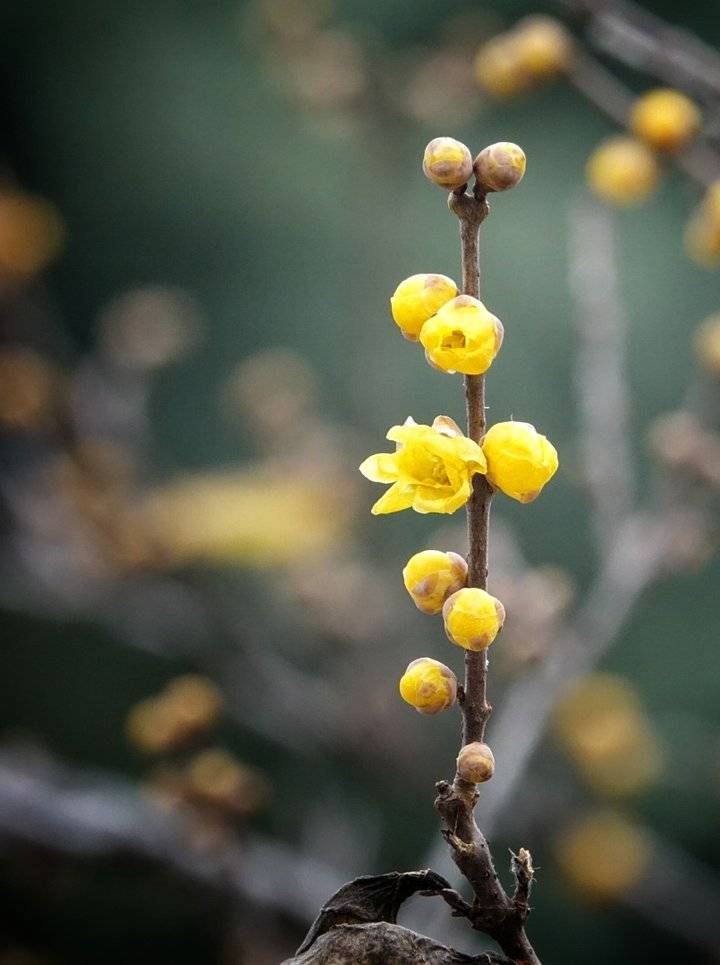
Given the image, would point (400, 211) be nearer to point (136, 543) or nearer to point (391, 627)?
point (391, 627)

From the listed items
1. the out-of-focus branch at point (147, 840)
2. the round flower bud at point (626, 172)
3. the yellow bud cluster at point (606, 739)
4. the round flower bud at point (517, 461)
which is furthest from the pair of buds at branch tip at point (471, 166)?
the yellow bud cluster at point (606, 739)

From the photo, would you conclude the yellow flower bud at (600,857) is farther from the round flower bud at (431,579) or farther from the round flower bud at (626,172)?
the round flower bud at (431,579)

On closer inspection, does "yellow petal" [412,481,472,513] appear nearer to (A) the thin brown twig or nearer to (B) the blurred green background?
(A) the thin brown twig

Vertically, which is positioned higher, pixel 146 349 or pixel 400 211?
pixel 400 211

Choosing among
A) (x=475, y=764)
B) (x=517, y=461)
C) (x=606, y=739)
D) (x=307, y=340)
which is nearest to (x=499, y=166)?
(x=517, y=461)

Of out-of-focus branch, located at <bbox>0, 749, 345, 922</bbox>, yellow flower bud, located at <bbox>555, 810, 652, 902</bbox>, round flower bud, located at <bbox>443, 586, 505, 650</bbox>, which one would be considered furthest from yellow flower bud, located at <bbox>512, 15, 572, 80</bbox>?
yellow flower bud, located at <bbox>555, 810, 652, 902</bbox>

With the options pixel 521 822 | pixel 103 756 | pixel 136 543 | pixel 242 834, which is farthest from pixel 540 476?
pixel 103 756

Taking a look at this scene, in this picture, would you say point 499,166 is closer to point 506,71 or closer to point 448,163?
point 448,163
